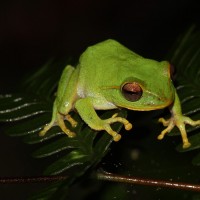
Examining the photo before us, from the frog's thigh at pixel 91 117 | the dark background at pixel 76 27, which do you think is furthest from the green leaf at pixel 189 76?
the dark background at pixel 76 27

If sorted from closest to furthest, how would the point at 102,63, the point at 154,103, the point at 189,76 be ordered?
the point at 154,103 < the point at 189,76 < the point at 102,63

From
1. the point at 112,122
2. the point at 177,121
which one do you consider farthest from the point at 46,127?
the point at 177,121

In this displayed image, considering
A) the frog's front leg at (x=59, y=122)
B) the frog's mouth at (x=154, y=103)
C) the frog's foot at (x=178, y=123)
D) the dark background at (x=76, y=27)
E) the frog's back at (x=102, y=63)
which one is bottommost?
the dark background at (x=76, y=27)

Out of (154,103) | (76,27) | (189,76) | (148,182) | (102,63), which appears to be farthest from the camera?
(76,27)

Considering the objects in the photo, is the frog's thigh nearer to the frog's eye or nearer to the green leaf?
the frog's eye

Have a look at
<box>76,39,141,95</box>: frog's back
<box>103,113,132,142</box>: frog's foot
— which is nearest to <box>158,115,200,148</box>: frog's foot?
<box>103,113,132,142</box>: frog's foot

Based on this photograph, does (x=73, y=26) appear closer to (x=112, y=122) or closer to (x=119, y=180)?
(x=112, y=122)

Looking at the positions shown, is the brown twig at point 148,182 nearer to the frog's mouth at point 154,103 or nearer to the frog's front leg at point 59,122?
the frog's front leg at point 59,122

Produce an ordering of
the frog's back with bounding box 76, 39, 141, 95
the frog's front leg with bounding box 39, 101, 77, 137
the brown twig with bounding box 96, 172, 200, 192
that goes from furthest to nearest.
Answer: the frog's back with bounding box 76, 39, 141, 95
the frog's front leg with bounding box 39, 101, 77, 137
the brown twig with bounding box 96, 172, 200, 192
